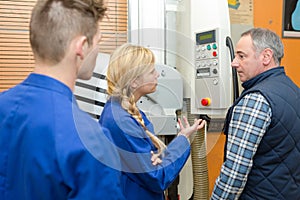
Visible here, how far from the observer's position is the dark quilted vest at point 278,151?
4.98ft

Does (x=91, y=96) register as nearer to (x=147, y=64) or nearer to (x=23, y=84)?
(x=147, y=64)

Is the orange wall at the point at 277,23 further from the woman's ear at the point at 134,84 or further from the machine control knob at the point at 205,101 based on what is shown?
the woman's ear at the point at 134,84

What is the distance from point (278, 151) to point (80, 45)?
40.9 inches

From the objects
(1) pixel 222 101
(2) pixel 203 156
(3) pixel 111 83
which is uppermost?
(3) pixel 111 83

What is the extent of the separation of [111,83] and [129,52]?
0.15 metres

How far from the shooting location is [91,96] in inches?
75.0

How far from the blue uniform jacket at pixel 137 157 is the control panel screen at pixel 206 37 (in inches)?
36.6

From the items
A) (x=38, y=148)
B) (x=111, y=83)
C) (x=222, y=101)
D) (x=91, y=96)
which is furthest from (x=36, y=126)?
(x=222, y=101)

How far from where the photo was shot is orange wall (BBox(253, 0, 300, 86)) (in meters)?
2.64

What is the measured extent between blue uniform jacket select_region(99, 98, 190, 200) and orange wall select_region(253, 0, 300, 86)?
1590 mm

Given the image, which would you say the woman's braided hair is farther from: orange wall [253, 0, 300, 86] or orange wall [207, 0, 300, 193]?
orange wall [253, 0, 300, 86]

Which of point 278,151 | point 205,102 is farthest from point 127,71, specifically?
point 205,102

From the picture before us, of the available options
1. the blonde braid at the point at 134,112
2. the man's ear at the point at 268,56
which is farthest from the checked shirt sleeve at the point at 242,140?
the blonde braid at the point at 134,112

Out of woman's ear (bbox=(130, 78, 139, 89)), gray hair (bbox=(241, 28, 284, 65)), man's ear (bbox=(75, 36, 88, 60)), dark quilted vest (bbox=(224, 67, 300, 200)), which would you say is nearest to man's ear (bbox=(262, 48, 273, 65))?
gray hair (bbox=(241, 28, 284, 65))
